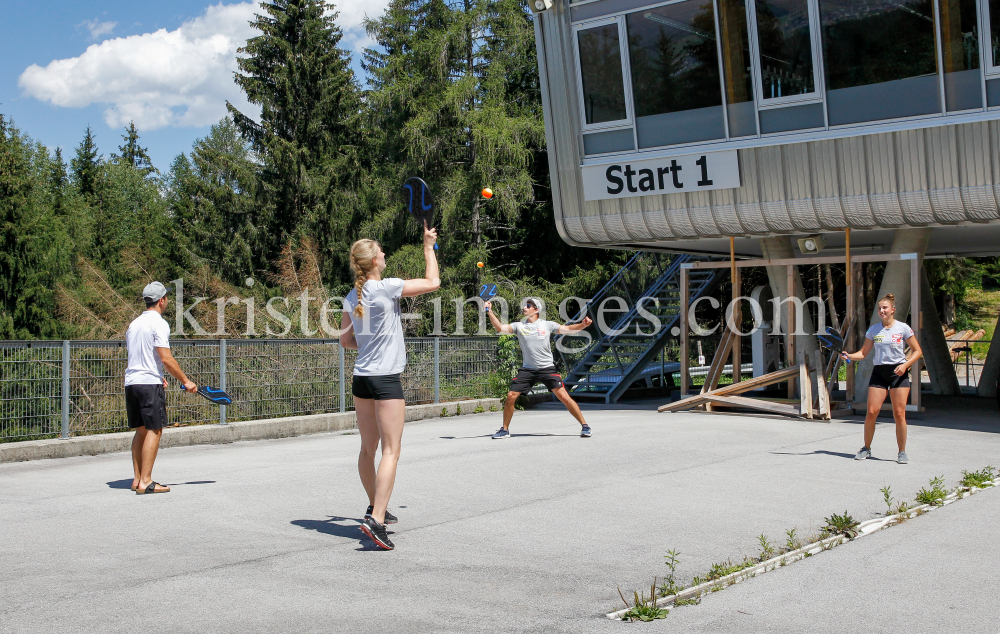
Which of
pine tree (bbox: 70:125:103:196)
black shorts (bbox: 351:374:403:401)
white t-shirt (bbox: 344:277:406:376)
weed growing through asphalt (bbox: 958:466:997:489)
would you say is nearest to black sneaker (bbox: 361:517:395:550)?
black shorts (bbox: 351:374:403:401)

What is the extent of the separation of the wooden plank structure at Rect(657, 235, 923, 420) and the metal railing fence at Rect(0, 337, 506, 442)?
4.20 meters

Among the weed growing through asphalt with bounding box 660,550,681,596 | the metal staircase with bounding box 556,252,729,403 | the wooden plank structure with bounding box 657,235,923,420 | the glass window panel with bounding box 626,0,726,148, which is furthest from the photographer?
the metal staircase with bounding box 556,252,729,403

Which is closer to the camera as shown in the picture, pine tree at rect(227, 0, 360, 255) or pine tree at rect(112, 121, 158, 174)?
pine tree at rect(227, 0, 360, 255)

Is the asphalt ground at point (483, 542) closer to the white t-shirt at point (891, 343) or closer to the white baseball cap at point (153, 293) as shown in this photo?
the white t-shirt at point (891, 343)

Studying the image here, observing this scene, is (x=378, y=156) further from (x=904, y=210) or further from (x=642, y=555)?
(x=642, y=555)

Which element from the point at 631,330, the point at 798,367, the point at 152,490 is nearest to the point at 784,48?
the point at 798,367

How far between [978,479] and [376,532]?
239 inches

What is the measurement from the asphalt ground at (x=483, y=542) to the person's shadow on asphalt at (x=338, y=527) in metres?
0.02

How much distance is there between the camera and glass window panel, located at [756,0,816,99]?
1486 cm

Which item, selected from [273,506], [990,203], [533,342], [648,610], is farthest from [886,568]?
[990,203]

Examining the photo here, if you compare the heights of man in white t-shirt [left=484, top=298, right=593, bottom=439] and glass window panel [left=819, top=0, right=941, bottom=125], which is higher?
glass window panel [left=819, top=0, right=941, bottom=125]

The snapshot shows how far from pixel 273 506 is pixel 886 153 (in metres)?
11.1

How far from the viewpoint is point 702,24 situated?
1569 centimetres

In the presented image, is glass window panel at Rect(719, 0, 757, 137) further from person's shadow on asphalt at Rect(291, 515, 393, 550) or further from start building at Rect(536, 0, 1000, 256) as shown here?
person's shadow on asphalt at Rect(291, 515, 393, 550)
